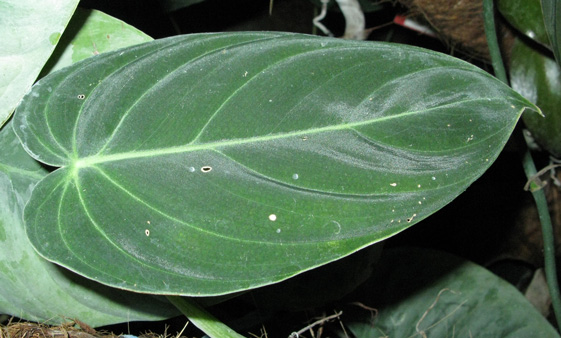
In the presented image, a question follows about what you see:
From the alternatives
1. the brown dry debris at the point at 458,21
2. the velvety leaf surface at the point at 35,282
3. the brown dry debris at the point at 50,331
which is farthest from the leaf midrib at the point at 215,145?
the brown dry debris at the point at 458,21

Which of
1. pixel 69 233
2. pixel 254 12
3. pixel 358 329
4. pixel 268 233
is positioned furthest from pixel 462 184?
pixel 254 12

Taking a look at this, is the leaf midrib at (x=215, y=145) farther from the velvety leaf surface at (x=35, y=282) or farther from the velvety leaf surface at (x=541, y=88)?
the velvety leaf surface at (x=541, y=88)

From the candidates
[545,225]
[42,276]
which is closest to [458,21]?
[545,225]

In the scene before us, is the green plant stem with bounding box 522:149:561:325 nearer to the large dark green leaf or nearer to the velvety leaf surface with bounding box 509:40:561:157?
the velvety leaf surface with bounding box 509:40:561:157

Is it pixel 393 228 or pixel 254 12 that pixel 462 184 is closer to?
pixel 393 228

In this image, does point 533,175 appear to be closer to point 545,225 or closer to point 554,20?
point 545,225

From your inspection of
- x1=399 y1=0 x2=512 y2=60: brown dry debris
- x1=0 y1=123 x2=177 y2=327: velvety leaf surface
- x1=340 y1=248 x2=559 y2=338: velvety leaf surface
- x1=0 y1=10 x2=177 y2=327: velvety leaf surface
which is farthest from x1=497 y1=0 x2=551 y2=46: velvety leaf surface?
x1=0 y1=123 x2=177 y2=327: velvety leaf surface
